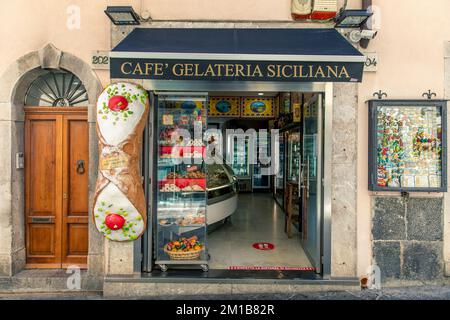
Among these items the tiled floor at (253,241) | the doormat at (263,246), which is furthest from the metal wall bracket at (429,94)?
the doormat at (263,246)

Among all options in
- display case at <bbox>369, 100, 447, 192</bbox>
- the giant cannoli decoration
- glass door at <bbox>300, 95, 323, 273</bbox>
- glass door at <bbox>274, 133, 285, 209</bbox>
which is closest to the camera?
the giant cannoli decoration

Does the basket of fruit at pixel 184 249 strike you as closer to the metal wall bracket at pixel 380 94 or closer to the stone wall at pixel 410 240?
the stone wall at pixel 410 240

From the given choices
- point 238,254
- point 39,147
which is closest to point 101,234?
point 39,147

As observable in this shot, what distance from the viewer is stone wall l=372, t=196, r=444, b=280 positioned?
13.9 ft

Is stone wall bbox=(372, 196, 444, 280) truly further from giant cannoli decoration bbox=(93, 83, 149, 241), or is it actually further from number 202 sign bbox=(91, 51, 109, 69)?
number 202 sign bbox=(91, 51, 109, 69)

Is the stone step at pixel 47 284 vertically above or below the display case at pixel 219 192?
below

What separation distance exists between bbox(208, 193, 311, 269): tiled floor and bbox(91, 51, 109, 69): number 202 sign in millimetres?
3341

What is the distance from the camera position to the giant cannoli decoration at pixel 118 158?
387 centimetres

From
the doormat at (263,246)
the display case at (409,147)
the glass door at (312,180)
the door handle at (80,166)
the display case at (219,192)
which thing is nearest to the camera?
the display case at (409,147)

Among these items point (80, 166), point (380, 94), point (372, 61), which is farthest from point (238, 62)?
point (80, 166)

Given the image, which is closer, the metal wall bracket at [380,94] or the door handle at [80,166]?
the metal wall bracket at [380,94]

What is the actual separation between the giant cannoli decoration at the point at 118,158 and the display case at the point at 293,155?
361 centimetres

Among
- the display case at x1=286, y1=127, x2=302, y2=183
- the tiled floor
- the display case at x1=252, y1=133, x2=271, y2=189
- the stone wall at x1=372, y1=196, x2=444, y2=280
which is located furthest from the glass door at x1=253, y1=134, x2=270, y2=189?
the stone wall at x1=372, y1=196, x2=444, y2=280

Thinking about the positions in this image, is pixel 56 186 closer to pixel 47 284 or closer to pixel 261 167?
pixel 47 284
